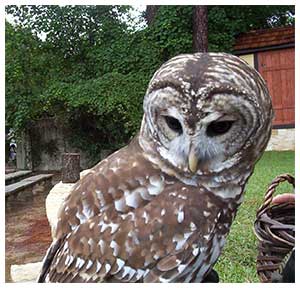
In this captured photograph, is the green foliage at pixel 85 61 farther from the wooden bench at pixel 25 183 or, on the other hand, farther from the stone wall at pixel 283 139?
the stone wall at pixel 283 139

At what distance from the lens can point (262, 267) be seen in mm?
636

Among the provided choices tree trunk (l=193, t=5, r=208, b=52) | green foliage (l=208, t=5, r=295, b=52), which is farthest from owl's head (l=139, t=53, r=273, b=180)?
green foliage (l=208, t=5, r=295, b=52)

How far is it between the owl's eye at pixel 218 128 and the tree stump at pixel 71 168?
118 cm

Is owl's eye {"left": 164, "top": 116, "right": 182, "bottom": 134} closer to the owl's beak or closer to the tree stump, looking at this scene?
the owl's beak

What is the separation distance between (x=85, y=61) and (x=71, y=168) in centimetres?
42

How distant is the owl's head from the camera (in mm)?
468

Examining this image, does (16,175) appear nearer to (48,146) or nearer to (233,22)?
(48,146)

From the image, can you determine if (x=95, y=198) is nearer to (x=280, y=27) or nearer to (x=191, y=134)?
(x=191, y=134)

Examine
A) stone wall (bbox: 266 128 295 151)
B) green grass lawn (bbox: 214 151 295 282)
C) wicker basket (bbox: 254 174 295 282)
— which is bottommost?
green grass lawn (bbox: 214 151 295 282)

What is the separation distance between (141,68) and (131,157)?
1136mm

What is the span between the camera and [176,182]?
0.54 metres

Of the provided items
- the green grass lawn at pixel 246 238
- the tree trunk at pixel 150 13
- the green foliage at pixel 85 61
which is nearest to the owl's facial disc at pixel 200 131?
the green grass lawn at pixel 246 238

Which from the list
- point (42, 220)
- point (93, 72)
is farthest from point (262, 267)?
point (42, 220)

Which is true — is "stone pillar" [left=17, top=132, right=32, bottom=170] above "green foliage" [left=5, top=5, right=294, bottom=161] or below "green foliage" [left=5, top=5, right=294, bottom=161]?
below
